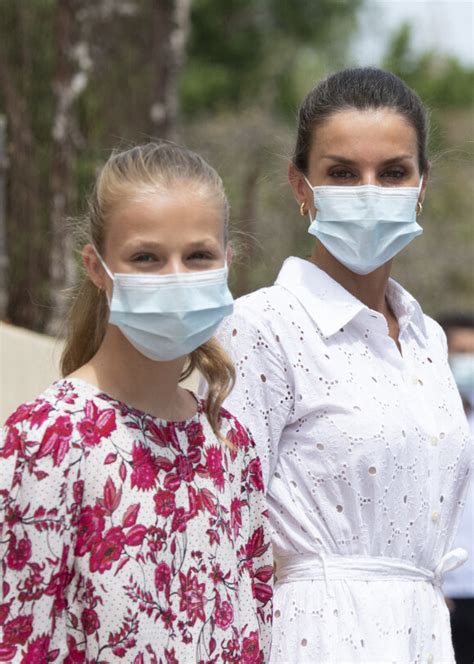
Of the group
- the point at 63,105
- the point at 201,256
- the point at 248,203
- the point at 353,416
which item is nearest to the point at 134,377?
the point at 201,256

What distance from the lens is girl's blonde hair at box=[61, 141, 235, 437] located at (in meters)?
2.70

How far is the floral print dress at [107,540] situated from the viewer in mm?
2424

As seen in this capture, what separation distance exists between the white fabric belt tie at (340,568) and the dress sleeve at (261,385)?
0.68ft

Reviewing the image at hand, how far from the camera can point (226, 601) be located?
2.66 metres

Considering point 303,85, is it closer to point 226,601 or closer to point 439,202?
point 439,202

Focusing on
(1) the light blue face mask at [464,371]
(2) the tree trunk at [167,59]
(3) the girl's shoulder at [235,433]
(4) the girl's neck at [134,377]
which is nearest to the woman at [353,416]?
(3) the girl's shoulder at [235,433]

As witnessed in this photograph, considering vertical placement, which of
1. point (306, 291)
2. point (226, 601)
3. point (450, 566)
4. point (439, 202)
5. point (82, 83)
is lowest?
point (439, 202)

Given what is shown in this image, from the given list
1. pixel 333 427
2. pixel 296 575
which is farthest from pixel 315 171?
pixel 296 575

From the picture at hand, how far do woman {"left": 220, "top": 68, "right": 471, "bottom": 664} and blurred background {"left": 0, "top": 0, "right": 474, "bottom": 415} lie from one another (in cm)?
24

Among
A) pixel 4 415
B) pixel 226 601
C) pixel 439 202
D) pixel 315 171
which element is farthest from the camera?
pixel 439 202

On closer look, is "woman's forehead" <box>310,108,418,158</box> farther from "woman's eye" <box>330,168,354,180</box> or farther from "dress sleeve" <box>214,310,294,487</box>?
"dress sleeve" <box>214,310,294,487</box>

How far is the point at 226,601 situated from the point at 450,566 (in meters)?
0.79

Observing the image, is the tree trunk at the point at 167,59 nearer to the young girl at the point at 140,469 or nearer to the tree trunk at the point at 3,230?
the tree trunk at the point at 3,230

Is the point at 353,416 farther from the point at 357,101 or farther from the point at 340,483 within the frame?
the point at 357,101
